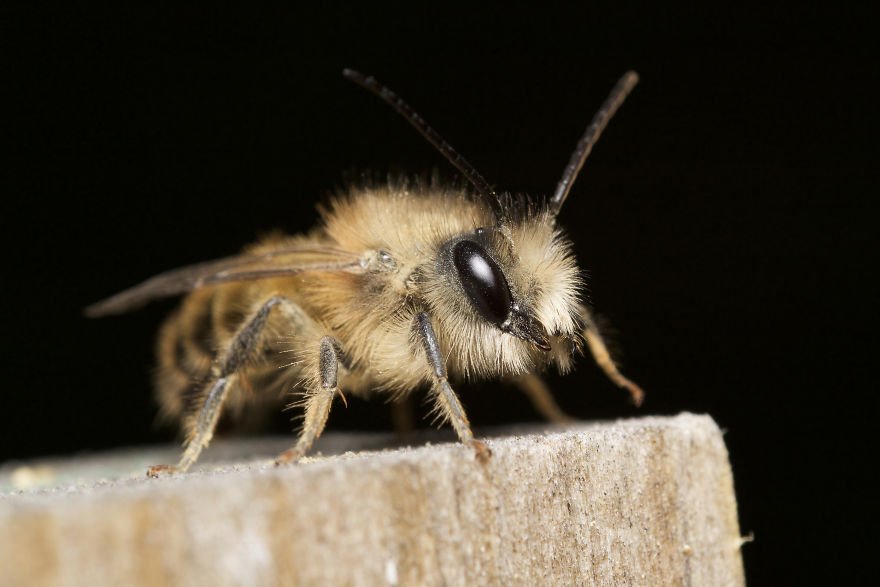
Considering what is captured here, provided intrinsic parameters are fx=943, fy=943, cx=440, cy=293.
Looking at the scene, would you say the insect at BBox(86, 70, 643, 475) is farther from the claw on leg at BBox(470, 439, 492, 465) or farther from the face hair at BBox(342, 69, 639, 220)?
the claw on leg at BBox(470, 439, 492, 465)

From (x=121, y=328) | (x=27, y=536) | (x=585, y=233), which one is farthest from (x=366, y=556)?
(x=121, y=328)

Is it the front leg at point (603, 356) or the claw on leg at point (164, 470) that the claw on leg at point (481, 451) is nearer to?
the claw on leg at point (164, 470)

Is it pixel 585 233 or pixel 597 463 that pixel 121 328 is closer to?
pixel 585 233

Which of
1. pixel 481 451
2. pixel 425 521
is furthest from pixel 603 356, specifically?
pixel 425 521

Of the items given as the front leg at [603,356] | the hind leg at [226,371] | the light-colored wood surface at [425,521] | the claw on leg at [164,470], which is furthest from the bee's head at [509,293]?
the claw on leg at [164,470]

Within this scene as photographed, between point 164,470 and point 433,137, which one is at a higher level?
point 433,137

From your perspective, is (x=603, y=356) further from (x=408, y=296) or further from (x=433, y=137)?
(x=433, y=137)
